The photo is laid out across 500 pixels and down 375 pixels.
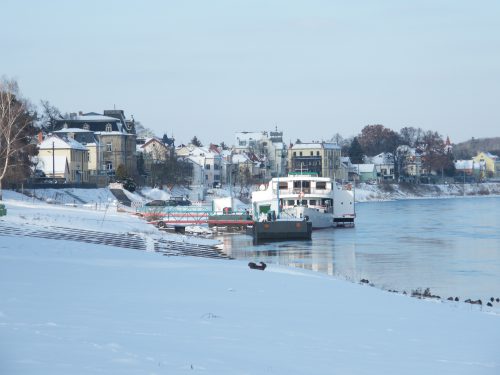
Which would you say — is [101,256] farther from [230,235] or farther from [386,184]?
[386,184]

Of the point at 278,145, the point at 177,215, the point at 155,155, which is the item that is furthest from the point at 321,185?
the point at 278,145

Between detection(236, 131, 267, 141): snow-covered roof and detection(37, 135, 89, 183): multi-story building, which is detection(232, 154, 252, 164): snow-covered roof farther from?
detection(37, 135, 89, 183): multi-story building

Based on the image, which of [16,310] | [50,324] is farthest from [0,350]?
[16,310]

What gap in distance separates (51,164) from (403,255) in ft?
209

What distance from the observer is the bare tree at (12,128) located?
57000mm

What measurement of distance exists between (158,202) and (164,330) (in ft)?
254

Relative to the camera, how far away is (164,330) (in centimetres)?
1268

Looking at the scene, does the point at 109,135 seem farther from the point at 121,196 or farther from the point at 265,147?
the point at 265,147

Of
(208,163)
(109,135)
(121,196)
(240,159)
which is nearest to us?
(121,196)

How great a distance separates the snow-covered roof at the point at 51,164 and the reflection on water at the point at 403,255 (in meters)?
37.8

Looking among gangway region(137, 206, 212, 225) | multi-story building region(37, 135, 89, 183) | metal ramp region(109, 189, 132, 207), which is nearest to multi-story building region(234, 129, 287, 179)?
multi-story building region(37, 135, 89, 183)

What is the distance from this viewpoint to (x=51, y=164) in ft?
327

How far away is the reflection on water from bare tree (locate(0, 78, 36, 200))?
50.0 ft

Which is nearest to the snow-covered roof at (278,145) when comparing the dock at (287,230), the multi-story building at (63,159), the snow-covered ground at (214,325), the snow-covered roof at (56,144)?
the multi-story building at (63,159)
